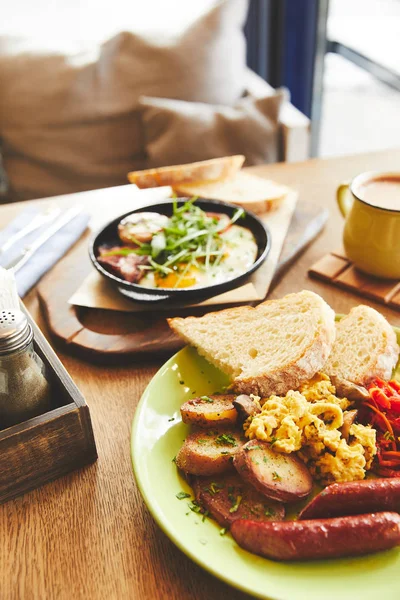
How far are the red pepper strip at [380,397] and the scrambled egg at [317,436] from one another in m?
0.08

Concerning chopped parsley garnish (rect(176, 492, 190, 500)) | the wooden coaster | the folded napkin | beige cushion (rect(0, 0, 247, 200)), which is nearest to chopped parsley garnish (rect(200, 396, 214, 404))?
chopped parsley garnish (rect(176, 492, 190, 500))

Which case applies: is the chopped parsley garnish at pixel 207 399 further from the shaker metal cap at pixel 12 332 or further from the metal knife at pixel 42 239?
the metal knife at pixel 42 239

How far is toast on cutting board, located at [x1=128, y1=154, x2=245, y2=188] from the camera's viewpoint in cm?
223

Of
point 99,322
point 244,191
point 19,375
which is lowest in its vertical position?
point 99,322

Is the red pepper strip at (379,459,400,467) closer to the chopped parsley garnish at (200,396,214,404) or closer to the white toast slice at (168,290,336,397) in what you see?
the white toast slice at (168,290,336,397)

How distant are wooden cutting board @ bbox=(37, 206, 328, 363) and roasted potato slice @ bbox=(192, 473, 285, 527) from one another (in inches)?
20.7

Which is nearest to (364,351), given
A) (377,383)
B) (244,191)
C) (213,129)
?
(377,383)

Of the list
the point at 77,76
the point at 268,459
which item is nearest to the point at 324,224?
the point at 268,459

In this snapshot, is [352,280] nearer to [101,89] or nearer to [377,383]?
[377,383]

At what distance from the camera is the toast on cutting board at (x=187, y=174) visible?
2.23 meters

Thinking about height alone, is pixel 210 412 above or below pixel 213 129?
above

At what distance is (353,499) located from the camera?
95 cm

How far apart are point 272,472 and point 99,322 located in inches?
33.9

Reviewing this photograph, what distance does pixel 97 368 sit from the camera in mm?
1540
